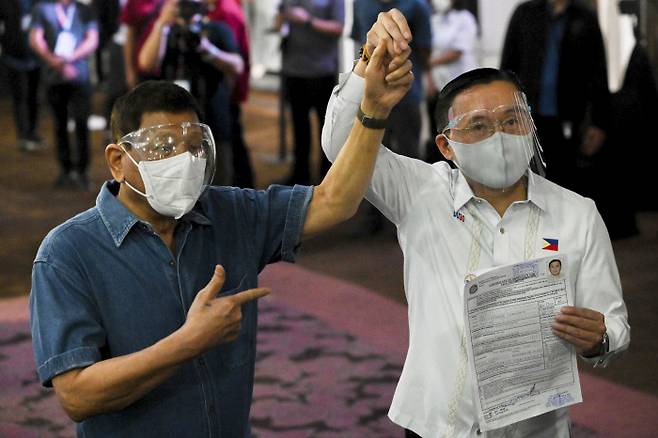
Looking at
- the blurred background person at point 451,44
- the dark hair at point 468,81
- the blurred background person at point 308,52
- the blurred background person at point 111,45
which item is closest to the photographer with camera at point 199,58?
the blurred background person at point 308,52

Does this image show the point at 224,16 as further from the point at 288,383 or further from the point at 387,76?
the point at 387,76

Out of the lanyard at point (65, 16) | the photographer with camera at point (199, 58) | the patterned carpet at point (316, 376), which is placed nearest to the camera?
the patterned carpet at point (316, 376)

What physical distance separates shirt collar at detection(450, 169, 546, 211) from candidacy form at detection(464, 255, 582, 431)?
0.20 metres

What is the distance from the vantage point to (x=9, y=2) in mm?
12109

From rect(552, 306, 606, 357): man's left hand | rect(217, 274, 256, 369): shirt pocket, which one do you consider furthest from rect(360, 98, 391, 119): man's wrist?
rect(552, 306, 606, 357): man's left hand

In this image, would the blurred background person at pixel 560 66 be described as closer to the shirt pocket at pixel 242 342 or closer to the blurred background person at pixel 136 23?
the blurred background person at pixel 136 23

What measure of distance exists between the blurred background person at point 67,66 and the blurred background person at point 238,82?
1776 millimetres

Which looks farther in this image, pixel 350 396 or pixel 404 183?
pixel 350 396

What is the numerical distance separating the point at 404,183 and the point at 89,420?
89cm

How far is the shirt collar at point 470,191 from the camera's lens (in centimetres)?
264

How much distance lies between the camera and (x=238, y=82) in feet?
25.9

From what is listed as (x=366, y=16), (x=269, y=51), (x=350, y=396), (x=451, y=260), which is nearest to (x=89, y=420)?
(x=451, y=260)

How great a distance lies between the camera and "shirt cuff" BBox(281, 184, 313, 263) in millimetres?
2646

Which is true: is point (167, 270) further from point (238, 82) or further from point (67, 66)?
point (67, 66)
